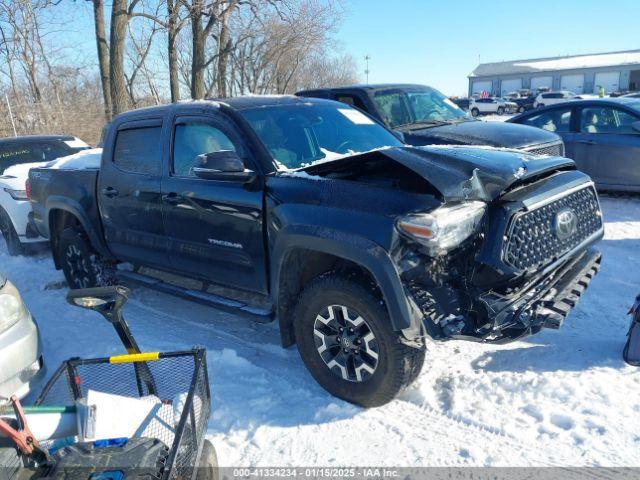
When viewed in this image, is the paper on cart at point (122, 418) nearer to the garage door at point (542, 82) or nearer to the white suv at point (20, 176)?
the white suv at point (20, 176)

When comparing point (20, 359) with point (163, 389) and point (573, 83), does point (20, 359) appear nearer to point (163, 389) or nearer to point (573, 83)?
point (163, 389)

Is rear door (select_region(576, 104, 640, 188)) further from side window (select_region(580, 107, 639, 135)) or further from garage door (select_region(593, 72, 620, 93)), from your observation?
garage door (select_region(593, 72, 620, 93))

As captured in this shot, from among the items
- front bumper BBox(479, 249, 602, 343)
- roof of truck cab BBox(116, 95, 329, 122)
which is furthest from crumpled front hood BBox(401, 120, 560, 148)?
front bumper BBox(479, 249, 602, 343)

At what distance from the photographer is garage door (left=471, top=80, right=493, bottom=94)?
79.4 meters

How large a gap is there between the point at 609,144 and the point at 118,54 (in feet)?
45.6

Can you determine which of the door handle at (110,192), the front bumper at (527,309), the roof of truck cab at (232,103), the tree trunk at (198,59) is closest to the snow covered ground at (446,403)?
the front bumper at (527,309)

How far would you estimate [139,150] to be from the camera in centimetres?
481

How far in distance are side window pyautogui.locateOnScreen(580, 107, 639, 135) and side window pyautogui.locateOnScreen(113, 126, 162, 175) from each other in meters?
6.86

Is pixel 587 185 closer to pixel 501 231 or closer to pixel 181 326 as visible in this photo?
pixel 501 231

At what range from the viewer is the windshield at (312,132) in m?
3.96

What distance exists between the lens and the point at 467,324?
301 centimetres

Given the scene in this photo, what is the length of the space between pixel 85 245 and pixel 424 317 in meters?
3.96

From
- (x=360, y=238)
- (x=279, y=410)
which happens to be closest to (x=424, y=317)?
(x=360, y=238)

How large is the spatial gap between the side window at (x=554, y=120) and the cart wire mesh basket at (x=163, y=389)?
309 inches
